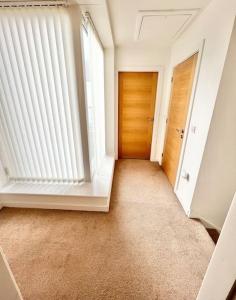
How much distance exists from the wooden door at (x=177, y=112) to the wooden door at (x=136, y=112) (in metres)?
0.50

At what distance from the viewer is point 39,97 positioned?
5.75 feet

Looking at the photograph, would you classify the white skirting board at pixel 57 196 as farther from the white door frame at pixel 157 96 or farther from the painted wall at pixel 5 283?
the white door frame at pixel 157 96

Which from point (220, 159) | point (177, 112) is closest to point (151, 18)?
point (177, 112)

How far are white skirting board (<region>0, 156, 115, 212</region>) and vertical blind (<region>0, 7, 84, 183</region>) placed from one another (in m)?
0.14

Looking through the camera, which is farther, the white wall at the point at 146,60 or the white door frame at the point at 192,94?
the white wall at the point at 146,60

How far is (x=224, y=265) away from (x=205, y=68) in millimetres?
1767

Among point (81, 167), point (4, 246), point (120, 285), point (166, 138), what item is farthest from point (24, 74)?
point (166, 138)

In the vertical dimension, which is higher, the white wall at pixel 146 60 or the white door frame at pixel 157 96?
the white wall at pixel 146 60

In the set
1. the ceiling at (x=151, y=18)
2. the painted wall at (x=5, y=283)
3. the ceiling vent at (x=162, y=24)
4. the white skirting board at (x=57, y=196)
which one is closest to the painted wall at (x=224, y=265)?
the painted wall at (x=5, y=283)

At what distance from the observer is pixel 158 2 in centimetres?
154

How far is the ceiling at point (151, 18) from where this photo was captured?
1.56m

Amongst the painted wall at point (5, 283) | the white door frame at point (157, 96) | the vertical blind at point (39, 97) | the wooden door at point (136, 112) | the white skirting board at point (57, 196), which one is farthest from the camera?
the wooden door at point (136, 112)

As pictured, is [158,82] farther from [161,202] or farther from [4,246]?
[4,246]

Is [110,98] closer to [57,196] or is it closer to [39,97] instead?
[39,97]
